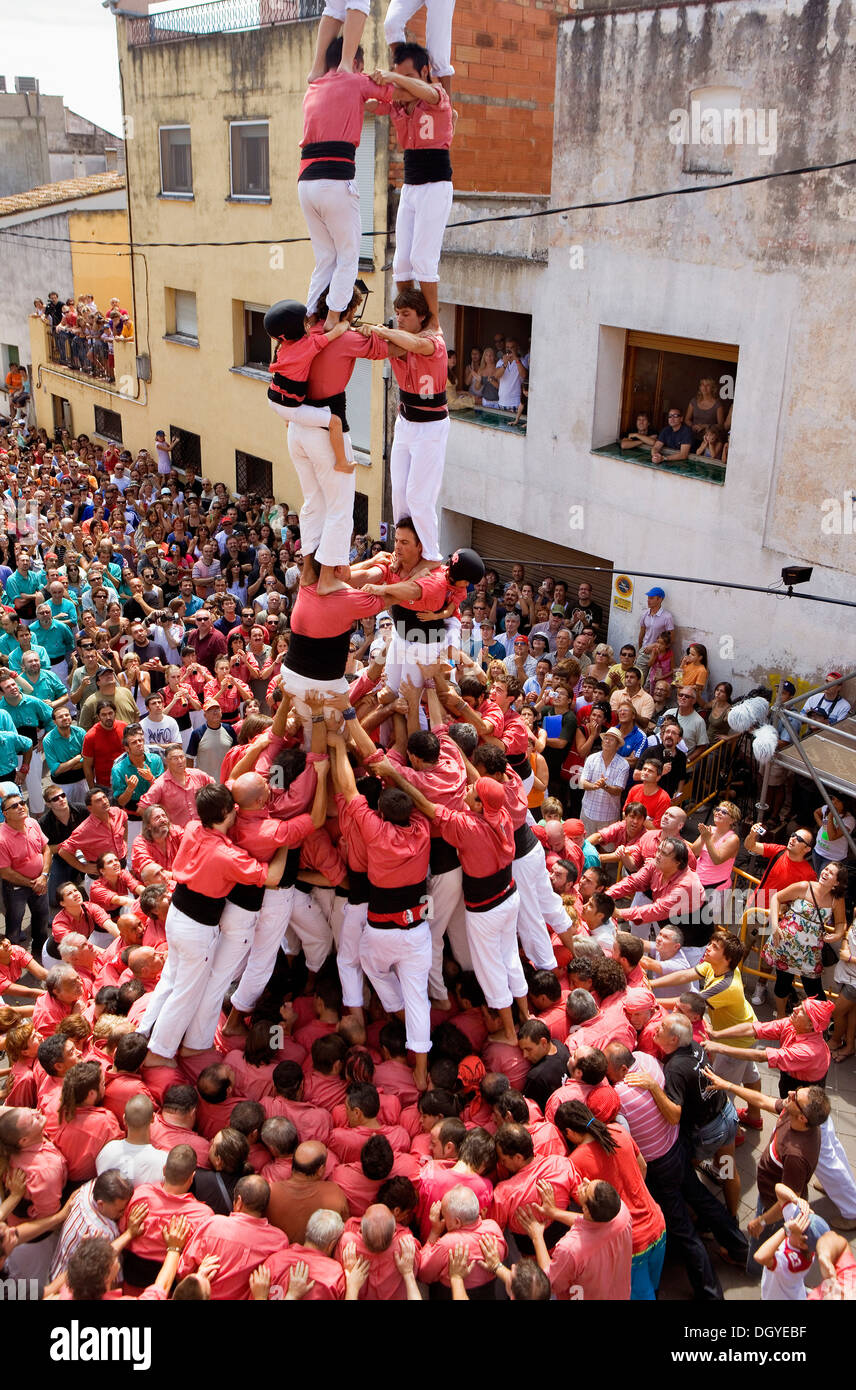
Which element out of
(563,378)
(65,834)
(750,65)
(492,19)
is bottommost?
(65,834)

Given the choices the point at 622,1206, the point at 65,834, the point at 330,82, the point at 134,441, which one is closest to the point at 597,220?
the point at 330,82

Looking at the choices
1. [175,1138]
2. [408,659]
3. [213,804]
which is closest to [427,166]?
[408,659]

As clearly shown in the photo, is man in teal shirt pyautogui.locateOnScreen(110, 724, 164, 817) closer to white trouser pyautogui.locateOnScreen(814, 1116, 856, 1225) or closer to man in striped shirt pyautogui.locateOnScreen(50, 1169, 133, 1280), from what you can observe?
man in striped shirt pyautogui.locateOnScreen(50, 1169, 133, 1280)

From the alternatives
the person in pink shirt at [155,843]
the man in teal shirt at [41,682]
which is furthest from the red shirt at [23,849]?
the man in teal shirt at [41,682]

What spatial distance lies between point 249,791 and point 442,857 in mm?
1230

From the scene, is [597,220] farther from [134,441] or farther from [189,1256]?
[134,441]

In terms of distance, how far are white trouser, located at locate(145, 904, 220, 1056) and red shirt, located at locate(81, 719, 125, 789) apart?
350 centimetres

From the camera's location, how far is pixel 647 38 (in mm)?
11742

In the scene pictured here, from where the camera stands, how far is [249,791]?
6.25 metres

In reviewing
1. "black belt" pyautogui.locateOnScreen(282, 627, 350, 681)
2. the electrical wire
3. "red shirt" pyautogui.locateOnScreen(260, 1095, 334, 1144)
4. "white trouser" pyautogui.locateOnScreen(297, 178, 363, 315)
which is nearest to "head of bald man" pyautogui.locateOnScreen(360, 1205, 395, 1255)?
"red shirt" pyautogui.locateOnScreen(260, 1095, 334, 1144)

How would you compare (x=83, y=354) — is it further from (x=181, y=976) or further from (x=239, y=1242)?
(x=239, y=1242)

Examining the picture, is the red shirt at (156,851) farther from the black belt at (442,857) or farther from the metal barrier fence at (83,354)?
the metal barrier fence at (83,354)

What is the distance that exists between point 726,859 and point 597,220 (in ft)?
25.1

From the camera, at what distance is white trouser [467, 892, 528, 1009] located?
6656mm
